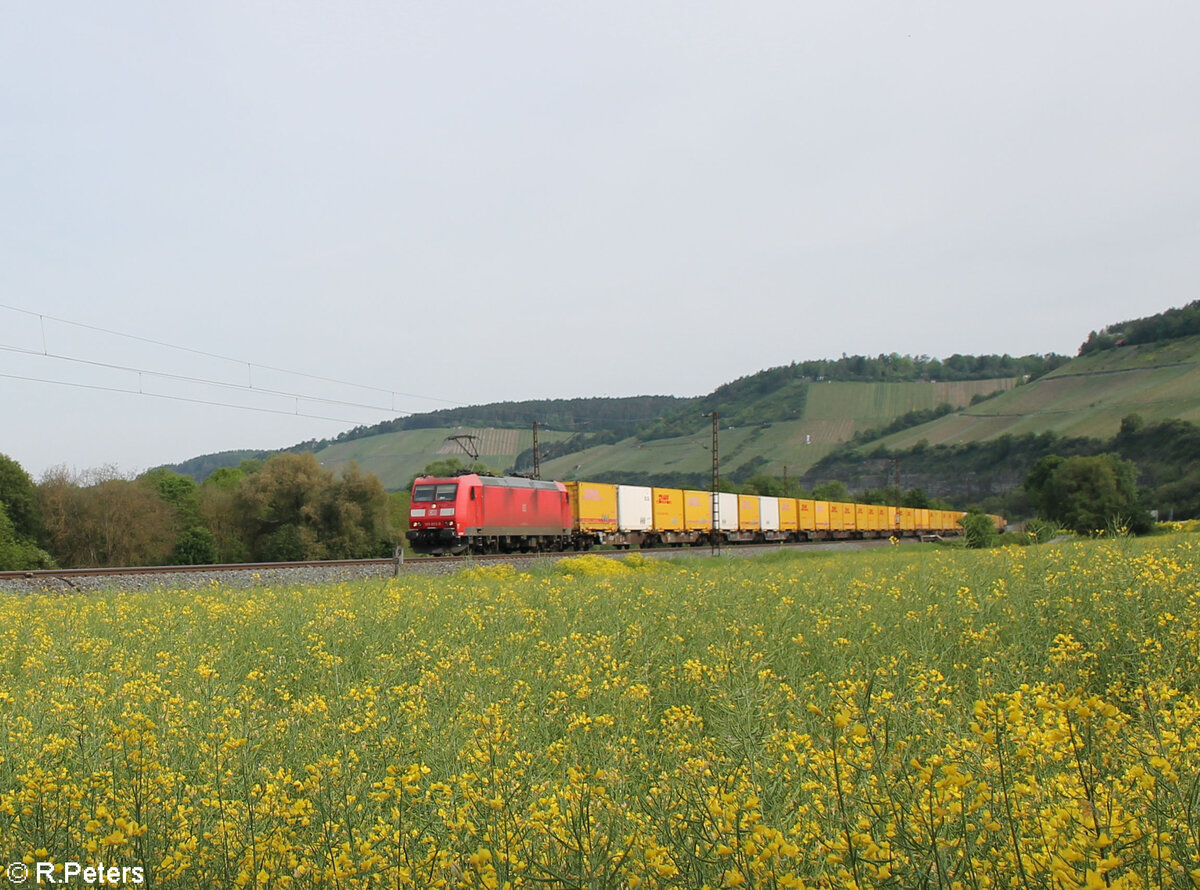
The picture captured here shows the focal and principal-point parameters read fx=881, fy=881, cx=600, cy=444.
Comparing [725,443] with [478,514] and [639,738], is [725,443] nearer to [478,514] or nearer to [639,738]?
[478,514]

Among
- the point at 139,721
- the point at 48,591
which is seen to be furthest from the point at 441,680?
the point at 48,591

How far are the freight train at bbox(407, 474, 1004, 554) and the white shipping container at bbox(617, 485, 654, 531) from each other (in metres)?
0.04

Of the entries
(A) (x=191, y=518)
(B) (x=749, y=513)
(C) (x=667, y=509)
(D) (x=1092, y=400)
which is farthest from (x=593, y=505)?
(D) (x=1092, y=400)

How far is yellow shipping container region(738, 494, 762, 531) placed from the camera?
45562 mm

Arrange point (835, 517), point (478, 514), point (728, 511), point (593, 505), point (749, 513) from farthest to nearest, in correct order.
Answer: point (835, 517) → point (749, 513) → point (728, 511) → point (593, 505) → point (478, 514)

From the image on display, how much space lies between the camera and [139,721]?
3.75m

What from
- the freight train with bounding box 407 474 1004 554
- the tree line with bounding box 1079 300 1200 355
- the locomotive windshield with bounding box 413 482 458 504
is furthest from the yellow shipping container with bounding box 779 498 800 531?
the tree line with bounding box 1079 300 1200 355

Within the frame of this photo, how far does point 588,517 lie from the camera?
36.6 meters

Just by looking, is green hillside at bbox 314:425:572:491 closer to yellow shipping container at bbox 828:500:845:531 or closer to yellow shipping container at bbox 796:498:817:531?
yellow shipping container at bbox 828:500:845:531

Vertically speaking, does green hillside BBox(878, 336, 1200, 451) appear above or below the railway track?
above

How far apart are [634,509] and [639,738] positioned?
114 ft

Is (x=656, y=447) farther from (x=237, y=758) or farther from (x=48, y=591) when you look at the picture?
(x=237, y=758)

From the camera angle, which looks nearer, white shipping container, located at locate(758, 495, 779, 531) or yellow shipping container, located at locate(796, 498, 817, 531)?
white shipping container, located at locate(758, 495, 779, 531)

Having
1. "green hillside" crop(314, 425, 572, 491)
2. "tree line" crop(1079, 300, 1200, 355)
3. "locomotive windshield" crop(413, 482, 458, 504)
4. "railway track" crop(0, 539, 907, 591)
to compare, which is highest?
"tree line" crop(1079, 300, 1200, 355)
